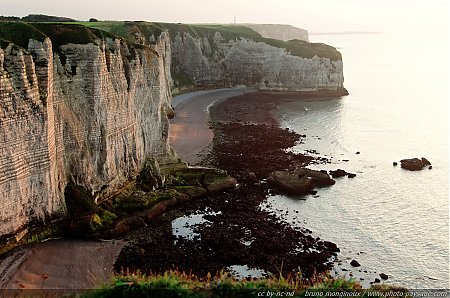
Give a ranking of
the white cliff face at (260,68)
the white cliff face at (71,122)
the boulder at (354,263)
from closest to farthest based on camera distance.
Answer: the white cliff face at (71,122) → the boulder at (354,263) → the white cliff face at (260,68)

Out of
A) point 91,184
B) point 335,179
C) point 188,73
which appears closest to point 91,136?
point 91,184

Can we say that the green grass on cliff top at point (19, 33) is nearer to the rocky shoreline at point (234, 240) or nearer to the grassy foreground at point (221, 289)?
the rocky shoreline at point (234, 240)

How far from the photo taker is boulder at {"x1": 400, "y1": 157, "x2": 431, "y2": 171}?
158 feet

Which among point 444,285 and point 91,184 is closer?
point 444,285

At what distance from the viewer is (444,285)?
85.3 feet

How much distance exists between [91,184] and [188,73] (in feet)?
201

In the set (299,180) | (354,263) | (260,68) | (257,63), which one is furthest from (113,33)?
(260,68)

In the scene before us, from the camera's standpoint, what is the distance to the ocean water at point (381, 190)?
→ 1133 inches

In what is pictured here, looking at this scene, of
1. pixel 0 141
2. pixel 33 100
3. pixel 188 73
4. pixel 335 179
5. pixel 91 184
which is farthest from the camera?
pixel 188 73

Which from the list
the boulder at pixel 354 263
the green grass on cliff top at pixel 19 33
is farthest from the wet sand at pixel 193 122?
the boulder at pixel 354 263

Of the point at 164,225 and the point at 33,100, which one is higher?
the point at 33,100

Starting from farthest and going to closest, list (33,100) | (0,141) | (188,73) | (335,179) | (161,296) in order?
(188,73)
(335,179)
(33,100)
(0,141)
(161,296)

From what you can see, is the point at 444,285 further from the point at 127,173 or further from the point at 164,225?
the point at 127,173

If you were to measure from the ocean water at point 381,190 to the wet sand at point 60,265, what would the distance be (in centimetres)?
1383
